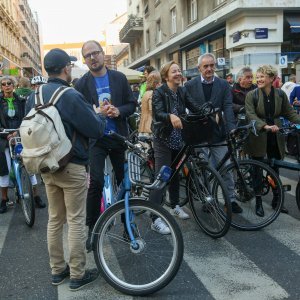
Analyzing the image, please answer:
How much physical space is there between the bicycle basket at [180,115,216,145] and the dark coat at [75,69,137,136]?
57cm

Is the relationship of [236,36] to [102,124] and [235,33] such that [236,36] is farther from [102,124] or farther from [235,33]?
[102,124]

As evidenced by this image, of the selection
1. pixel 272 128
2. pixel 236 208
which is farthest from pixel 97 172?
pixel 272 128

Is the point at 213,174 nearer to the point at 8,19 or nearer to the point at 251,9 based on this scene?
the point at 251,9

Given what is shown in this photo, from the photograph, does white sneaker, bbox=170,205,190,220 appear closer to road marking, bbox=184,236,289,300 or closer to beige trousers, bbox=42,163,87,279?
road marking, bbox=184,236,289,300

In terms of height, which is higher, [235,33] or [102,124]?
[235,33]

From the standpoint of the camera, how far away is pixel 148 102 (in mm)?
7164

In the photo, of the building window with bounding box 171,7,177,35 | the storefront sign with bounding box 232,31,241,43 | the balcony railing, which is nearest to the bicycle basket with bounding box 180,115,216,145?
the storefront sign with bounding box 232,31,241,43

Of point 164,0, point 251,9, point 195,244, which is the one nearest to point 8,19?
point 164,0

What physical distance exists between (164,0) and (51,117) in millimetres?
28721

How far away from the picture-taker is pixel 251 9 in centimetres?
1634

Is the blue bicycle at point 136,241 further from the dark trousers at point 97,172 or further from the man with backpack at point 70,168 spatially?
the dark trousers at point 97,172

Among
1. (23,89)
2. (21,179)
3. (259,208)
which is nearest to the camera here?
(259,208)

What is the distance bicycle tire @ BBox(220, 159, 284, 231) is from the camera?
4.48 metres

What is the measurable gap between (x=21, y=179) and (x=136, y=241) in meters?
2.55
